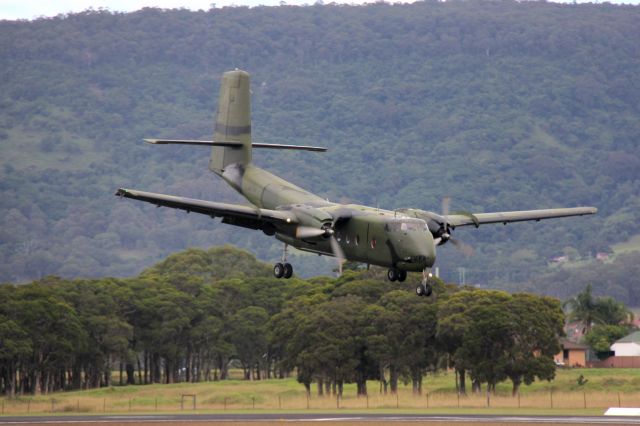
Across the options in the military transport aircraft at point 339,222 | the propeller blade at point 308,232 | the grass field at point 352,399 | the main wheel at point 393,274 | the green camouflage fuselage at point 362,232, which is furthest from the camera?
the grass field at point 352,399

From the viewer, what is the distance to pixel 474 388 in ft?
381

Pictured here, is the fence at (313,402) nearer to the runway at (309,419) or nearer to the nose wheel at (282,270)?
the runway at (309,419)

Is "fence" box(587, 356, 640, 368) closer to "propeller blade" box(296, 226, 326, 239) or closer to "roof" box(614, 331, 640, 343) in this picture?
"roof" box(614, 331, 640, 343)

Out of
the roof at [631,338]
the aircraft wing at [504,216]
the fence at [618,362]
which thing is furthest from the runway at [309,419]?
the roof at [631,338]

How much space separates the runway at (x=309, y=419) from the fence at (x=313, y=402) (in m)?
11.4

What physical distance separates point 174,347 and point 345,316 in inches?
1273

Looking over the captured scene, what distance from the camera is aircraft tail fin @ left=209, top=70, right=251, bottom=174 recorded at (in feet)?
244

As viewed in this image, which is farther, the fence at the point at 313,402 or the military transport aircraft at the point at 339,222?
the fence at the point at 313,402

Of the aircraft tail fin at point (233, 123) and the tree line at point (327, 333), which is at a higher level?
the aircraft tail fin at point (233, 123)

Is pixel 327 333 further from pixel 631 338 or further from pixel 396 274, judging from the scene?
pixel 631 338

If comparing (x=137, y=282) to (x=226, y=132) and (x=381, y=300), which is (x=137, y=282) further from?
(x=226, y=132)

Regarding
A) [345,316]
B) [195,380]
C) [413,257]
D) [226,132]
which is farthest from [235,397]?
[413,257]

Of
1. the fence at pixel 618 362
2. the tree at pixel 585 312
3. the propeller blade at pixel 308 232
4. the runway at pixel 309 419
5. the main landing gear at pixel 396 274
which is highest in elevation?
the tree at pixel 585 312

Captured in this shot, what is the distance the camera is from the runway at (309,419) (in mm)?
84312
